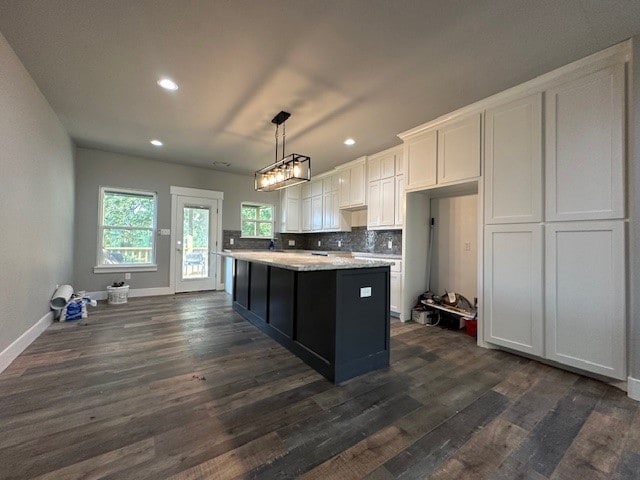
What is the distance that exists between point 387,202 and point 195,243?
418 cm

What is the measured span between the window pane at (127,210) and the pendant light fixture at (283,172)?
3048 millimetres

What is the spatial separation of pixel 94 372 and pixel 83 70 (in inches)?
108

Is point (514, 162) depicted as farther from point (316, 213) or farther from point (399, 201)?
point (316, 213)

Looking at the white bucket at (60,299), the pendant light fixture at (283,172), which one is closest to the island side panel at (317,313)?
the pendant light fixture at (283,172)

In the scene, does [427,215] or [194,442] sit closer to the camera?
[194,442]

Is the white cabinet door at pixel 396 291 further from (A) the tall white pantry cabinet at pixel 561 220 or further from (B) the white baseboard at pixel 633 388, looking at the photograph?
(B) the white baseboard at pixel 633 388

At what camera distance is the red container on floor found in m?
3.32

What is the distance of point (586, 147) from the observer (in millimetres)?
2254

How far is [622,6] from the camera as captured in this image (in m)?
1.73

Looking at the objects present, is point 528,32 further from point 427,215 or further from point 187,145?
point 187,145

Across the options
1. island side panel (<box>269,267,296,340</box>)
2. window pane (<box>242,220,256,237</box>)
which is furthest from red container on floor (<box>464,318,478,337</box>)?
window pane (<box>242,220,256,237</box>)

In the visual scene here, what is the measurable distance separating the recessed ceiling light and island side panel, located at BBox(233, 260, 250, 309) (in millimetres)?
2335

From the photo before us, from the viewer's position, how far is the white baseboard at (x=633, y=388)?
197 centimetres

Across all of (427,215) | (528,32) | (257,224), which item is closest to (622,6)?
(528,32)
